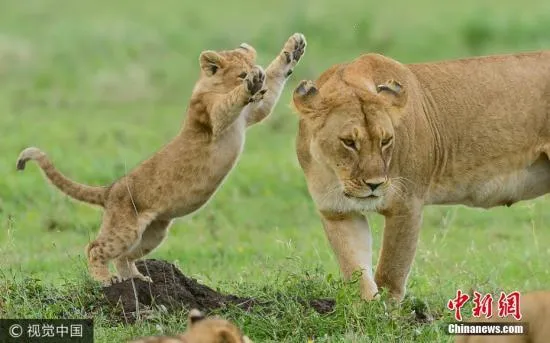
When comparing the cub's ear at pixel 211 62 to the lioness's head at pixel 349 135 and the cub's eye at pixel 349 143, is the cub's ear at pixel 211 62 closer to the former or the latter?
the lioness's head at pixel 349 135

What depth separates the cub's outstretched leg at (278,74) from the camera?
Result: 323 inches

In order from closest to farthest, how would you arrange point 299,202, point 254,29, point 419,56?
1. point 299,202
2. point 419,56
3. point 254,29

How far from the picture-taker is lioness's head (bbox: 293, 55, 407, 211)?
7168 millimetres

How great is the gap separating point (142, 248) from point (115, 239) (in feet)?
0.85

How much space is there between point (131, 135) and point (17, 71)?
4.04 meters

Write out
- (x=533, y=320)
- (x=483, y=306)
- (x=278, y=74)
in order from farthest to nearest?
1. (x=278, y=74)
2. (x=483, y=306)
3. (x=533, y=320)

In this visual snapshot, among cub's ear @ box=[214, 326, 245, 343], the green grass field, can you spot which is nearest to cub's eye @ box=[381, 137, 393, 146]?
the green grass field

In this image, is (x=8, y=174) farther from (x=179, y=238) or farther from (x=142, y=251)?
(x=142, y=251)

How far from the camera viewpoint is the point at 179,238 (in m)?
11.6

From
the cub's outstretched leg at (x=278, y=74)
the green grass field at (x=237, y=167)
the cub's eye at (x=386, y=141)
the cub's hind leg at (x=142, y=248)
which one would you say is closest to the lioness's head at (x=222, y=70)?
the cub's outstretched leg at (x=278, y=74)

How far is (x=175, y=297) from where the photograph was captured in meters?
7.50

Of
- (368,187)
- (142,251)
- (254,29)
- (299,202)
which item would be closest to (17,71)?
(254,29)

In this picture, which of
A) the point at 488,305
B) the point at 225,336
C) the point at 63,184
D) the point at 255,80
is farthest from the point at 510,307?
the point at 63,184

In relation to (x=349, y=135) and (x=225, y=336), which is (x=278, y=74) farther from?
(x=225, y=336)
